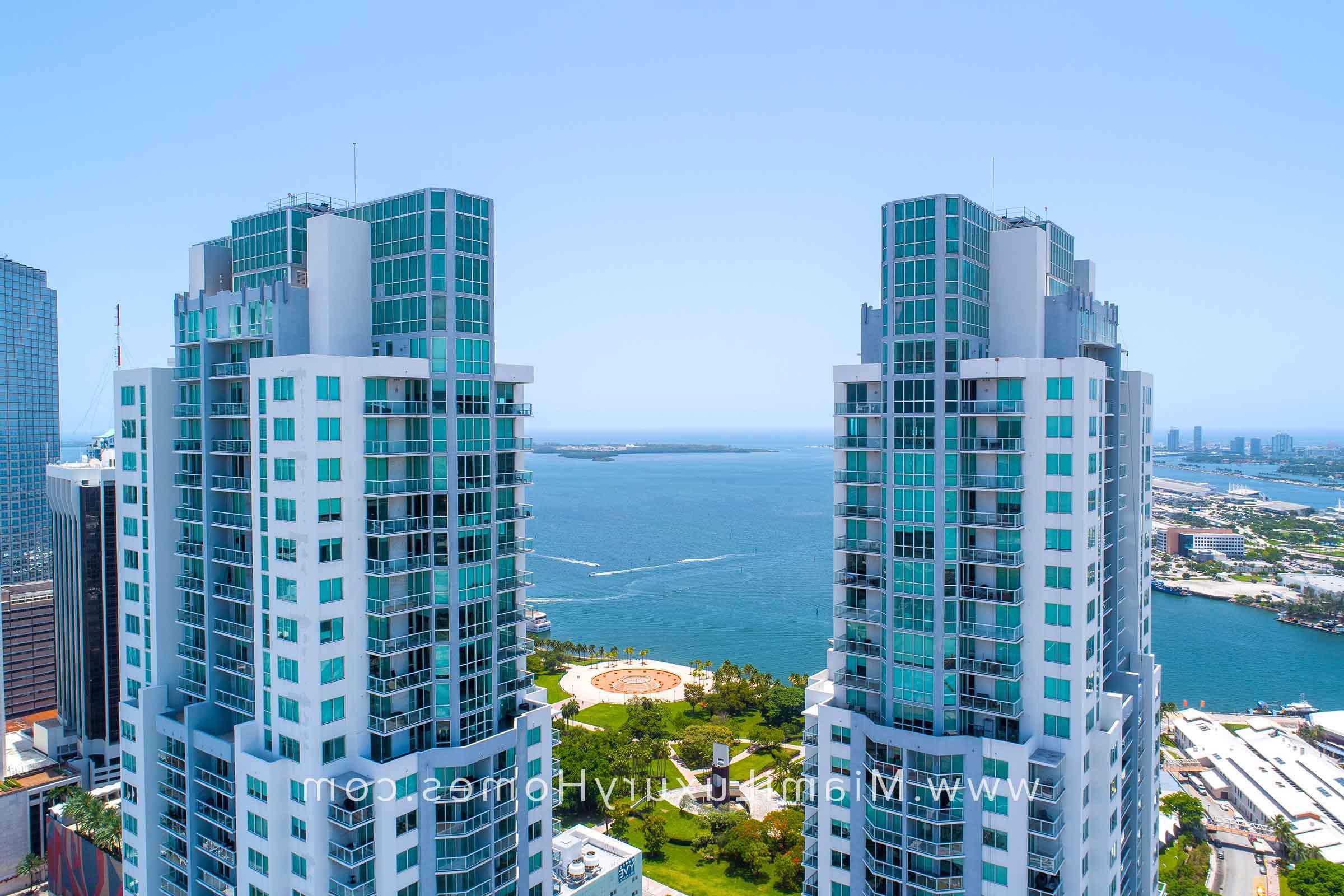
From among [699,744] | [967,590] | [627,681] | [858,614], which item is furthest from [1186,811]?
[627,681]

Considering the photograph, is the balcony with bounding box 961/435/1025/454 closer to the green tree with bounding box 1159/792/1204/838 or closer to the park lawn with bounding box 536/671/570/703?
the green tree with bounding box 1159/792/1204/838

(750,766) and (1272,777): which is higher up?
(1272,777)

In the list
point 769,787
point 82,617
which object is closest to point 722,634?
point 769,787

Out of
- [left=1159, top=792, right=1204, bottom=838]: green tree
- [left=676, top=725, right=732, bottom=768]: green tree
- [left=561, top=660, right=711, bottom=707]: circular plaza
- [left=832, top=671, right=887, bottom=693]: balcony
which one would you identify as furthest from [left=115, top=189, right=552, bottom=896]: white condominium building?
[left=561, top=660, right=711, bottom=707]: circular plaza

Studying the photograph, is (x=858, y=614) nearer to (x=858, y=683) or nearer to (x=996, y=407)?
(x=858, y=683)

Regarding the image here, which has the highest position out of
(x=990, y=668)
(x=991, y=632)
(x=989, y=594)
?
(x=989, y=594)

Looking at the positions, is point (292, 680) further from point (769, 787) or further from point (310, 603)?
point (769, 787)

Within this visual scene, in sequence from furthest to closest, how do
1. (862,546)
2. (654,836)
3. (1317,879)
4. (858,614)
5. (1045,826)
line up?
1. (654,836)
2. (1317,879)
3. (858,614)
4. (862,546)
5. (1045,826)
